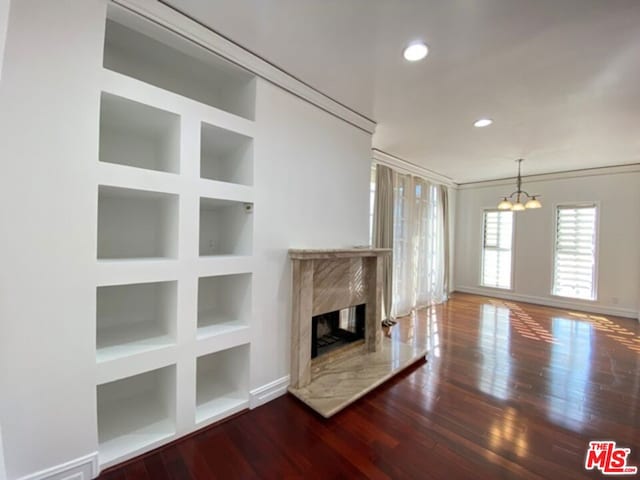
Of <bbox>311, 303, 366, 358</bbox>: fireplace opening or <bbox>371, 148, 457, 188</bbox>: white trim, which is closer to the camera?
<bbox>311, 303, 366, 358</bbox>: fireplace opening

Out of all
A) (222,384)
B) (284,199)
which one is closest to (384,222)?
(284,199)

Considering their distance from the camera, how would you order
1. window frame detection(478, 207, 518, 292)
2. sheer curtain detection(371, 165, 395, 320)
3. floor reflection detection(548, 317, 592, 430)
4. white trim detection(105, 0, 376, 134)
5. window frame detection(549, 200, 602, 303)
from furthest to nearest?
window frame detection(478, 207, 518, 292), window frame detection(549, 200, 602, 303), sheer curtain detection(371, 165, 395, 320), floor reflection detection(548, 317, 592, 430), white trim detection(105, 0, 376, 134)

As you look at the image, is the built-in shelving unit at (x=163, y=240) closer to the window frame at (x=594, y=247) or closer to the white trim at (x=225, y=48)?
the white trim at (x=225, y=48)

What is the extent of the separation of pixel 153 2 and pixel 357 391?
3.10 metres

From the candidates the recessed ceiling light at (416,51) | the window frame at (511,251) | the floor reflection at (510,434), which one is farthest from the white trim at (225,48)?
the window frame at (511,251)

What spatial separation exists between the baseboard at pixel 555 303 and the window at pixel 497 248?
0.18 m

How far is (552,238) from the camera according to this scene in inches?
217

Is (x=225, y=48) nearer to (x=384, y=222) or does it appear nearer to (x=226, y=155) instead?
(x=226, y=155)

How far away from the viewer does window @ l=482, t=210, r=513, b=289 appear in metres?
6.11

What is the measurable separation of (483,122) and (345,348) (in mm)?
3028

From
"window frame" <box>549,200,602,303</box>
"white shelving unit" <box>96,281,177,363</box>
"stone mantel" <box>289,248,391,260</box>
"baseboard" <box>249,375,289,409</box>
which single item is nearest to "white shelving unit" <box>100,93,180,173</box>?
"white shelving unit" <box>96,281,177,363</box>

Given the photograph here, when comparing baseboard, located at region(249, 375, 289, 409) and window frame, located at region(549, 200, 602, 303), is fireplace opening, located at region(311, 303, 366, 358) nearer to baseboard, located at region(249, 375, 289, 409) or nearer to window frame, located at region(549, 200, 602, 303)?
baseboard, located at region(249, 375, 289, 409)

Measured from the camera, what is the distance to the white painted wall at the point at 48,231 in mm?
1290

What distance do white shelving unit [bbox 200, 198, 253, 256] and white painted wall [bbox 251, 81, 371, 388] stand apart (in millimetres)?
100
